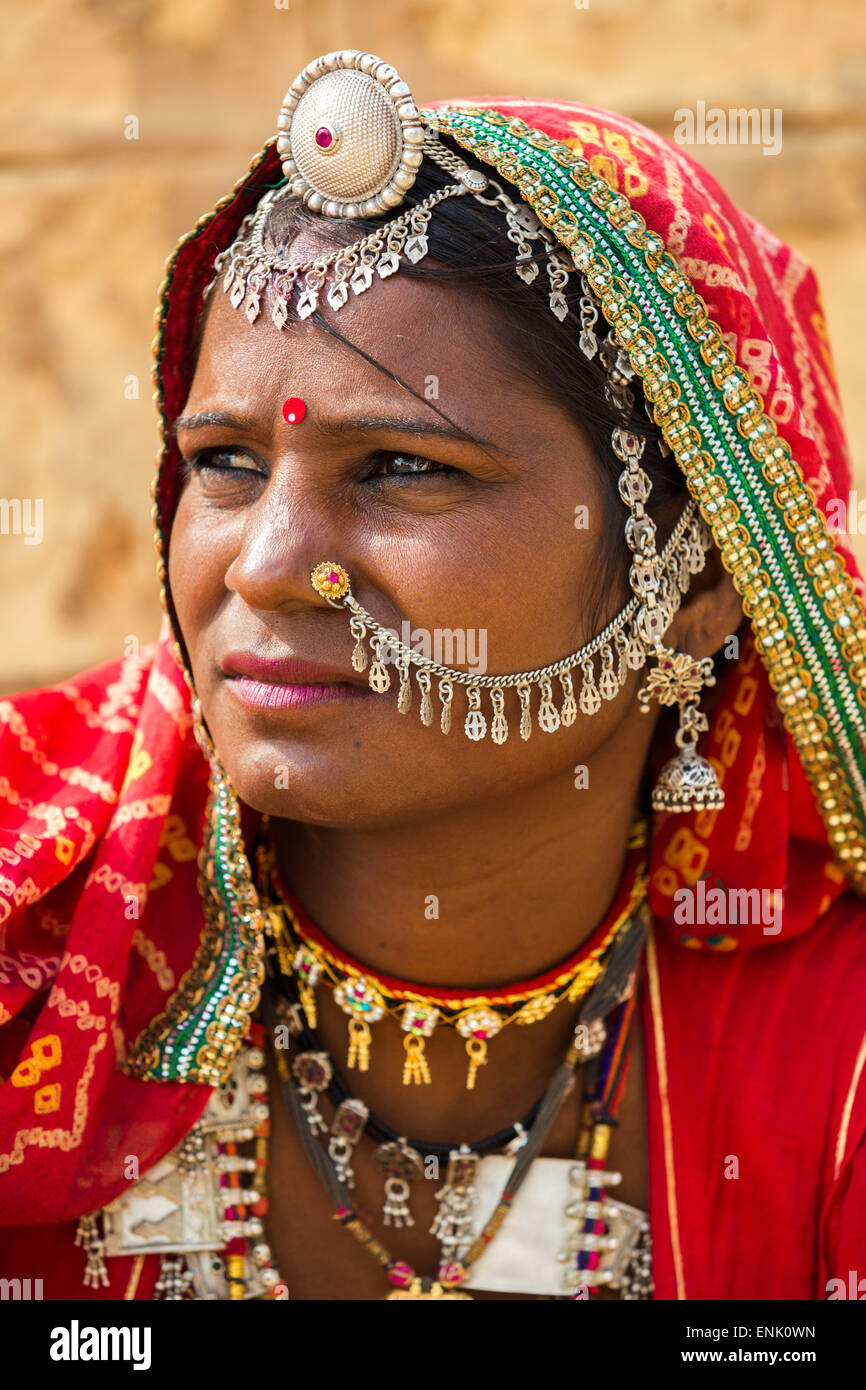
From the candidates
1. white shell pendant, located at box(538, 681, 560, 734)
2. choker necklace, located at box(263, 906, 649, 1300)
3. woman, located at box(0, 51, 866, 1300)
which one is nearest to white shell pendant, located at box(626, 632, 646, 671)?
woman, located at box(0, 51, 866, 1300)

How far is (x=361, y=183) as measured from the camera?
1.68 metres

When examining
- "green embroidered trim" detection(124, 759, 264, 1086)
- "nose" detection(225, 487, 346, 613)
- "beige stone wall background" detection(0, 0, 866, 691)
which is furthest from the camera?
"beige stone wall background" detection(0, 0, 866, 691)

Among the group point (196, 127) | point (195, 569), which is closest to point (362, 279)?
point (195, 569)

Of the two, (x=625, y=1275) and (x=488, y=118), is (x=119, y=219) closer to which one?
(x=488, y=118)

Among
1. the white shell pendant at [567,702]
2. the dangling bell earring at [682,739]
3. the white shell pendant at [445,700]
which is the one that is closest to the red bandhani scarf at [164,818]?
the dangling bell earring at [682,739]

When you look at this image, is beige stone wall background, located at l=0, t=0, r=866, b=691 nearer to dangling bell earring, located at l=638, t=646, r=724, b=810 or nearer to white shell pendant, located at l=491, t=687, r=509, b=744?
dangling bell earring, located at l=638, t=646, r=724, b=810

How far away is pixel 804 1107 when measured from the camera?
193cm

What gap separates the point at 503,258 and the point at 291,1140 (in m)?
1.21

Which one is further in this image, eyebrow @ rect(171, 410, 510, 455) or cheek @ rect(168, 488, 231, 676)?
cheek @ rect(168, 488, 231, 676)

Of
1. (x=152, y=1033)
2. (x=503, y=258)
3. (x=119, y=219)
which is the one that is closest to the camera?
(x=503, y=258)

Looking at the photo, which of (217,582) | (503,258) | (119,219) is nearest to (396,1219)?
(217,582)

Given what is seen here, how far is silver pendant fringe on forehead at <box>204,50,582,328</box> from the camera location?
1668 mm

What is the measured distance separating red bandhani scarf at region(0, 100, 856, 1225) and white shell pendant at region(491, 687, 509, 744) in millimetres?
444

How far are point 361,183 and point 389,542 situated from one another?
44 centimetres
